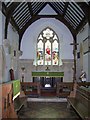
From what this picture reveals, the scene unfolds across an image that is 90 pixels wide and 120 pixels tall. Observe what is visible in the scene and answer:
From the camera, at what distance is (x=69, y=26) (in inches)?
702

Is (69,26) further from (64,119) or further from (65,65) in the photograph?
(64,119)

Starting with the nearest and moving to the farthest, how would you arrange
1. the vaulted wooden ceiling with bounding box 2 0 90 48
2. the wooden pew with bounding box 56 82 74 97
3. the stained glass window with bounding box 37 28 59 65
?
the vaulted wooden ceiling with bounding box 2 0 90 48
the wooden pew with bounding box 56 82 74 97
the stained glass window with bounding box 37 28 59 65

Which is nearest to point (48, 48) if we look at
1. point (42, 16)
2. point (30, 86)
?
point (42, 16)

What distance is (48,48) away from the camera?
19125mm

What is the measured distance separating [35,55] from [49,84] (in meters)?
2.54

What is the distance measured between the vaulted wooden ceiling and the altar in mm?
2969

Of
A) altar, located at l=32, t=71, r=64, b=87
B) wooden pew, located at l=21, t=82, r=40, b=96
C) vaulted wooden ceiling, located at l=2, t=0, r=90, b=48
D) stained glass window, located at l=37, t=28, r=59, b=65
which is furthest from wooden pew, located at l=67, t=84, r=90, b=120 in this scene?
stained glass window, located at l=37, t=28, r=59, b=65

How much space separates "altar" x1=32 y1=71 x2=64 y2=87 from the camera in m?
→ 17.3

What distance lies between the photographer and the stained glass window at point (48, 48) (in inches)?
739

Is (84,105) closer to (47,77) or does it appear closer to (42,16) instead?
(47,77)

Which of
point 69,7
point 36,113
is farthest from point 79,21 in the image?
point 36,113

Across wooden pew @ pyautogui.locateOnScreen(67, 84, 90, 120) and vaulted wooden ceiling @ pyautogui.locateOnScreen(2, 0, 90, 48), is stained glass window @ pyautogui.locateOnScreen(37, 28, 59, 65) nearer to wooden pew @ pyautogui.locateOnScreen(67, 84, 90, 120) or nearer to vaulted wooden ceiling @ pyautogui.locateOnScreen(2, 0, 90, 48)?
vaulted wooden ceiling @ pyautogui.locateOnScreen(2, 0, 90, 48)

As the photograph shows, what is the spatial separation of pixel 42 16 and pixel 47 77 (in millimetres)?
4254

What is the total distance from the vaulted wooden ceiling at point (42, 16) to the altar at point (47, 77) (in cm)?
297
